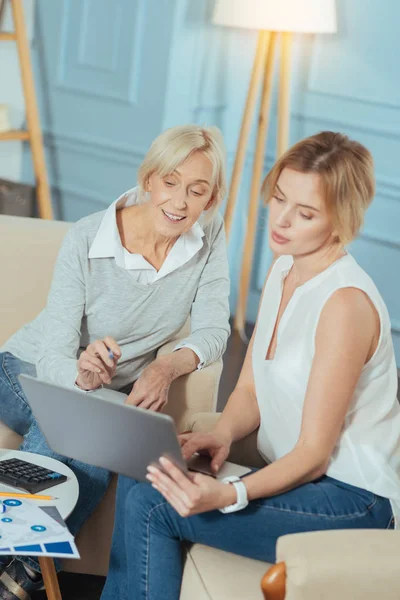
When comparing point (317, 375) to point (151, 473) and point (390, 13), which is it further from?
point (390, 13)

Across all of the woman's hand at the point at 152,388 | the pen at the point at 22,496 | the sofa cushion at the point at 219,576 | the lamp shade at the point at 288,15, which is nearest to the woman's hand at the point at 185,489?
the sofa cushion at the point at 219,576

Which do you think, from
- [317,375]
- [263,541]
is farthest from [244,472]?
[317,375]

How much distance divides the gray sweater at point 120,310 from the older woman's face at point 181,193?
0.15 m

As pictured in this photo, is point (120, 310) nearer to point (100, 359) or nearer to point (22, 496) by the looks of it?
point (100, 359)

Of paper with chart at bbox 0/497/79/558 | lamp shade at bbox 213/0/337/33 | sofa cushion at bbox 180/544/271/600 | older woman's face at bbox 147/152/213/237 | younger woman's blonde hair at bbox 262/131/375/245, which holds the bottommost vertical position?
sofa cushion at bbox 180/544/271/600

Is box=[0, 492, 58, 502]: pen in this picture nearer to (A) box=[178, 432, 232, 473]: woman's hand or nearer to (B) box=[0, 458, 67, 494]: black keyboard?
(B) box=[0, 458, 67, 494]: black keyboard

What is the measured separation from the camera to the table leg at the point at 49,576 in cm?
180

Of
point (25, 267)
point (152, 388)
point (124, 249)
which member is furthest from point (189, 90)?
point (152, 388)

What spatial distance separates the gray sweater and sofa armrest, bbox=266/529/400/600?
84cm

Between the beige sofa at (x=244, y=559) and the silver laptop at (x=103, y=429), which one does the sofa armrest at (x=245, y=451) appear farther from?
the silver laptop at (x=103, y=429)

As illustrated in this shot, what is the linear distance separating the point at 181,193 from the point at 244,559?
866 millimetres

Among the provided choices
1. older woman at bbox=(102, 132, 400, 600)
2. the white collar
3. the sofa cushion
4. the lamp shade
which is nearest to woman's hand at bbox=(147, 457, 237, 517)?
older woman at bbox=(102, 132, 400, 600)

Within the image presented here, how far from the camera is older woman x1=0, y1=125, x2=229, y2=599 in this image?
214 cm

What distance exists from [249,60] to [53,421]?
2.82 meters
